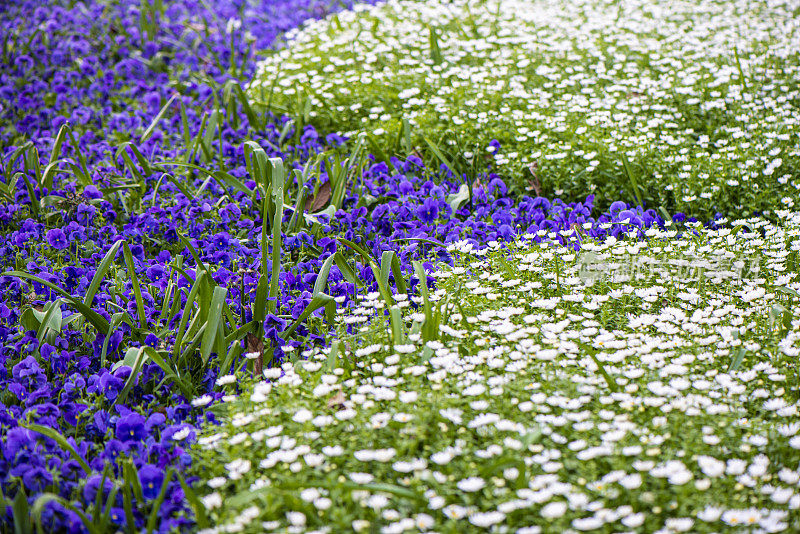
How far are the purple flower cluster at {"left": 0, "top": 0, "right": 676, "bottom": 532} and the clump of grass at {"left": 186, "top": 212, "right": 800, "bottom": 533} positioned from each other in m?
0.32

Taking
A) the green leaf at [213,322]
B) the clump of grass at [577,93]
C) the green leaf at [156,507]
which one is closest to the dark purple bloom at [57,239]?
the green leaf at [213,322]

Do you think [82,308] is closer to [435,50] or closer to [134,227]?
[134,227]

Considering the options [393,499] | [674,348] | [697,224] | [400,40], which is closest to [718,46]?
[400,40]

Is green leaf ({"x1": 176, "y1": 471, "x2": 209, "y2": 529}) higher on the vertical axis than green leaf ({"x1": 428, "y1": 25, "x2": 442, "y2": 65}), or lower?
lower

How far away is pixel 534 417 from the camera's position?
2.14m

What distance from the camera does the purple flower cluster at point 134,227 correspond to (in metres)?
2.34

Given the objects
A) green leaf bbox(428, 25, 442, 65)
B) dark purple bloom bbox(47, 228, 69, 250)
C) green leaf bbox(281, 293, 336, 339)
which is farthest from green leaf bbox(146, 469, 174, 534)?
green leaf bbox(428, 25, 442, 65)

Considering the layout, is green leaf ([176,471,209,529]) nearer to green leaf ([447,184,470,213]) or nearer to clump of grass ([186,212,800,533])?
clump of grass ([186,212,800,533])

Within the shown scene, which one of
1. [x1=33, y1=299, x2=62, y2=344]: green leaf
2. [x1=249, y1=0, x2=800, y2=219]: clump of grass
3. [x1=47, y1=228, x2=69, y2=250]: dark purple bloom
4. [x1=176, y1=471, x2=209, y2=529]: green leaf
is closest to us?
[x1=176, y1=471, x2=209, y2=529]: green leaf

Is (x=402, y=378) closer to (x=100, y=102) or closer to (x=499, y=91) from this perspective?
(x=499, y=91)

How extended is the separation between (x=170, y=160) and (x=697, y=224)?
3.16 meters

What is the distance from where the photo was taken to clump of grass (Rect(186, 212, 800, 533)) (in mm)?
1857

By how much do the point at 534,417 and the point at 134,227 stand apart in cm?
253

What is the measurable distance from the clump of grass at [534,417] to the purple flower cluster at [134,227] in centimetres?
32
